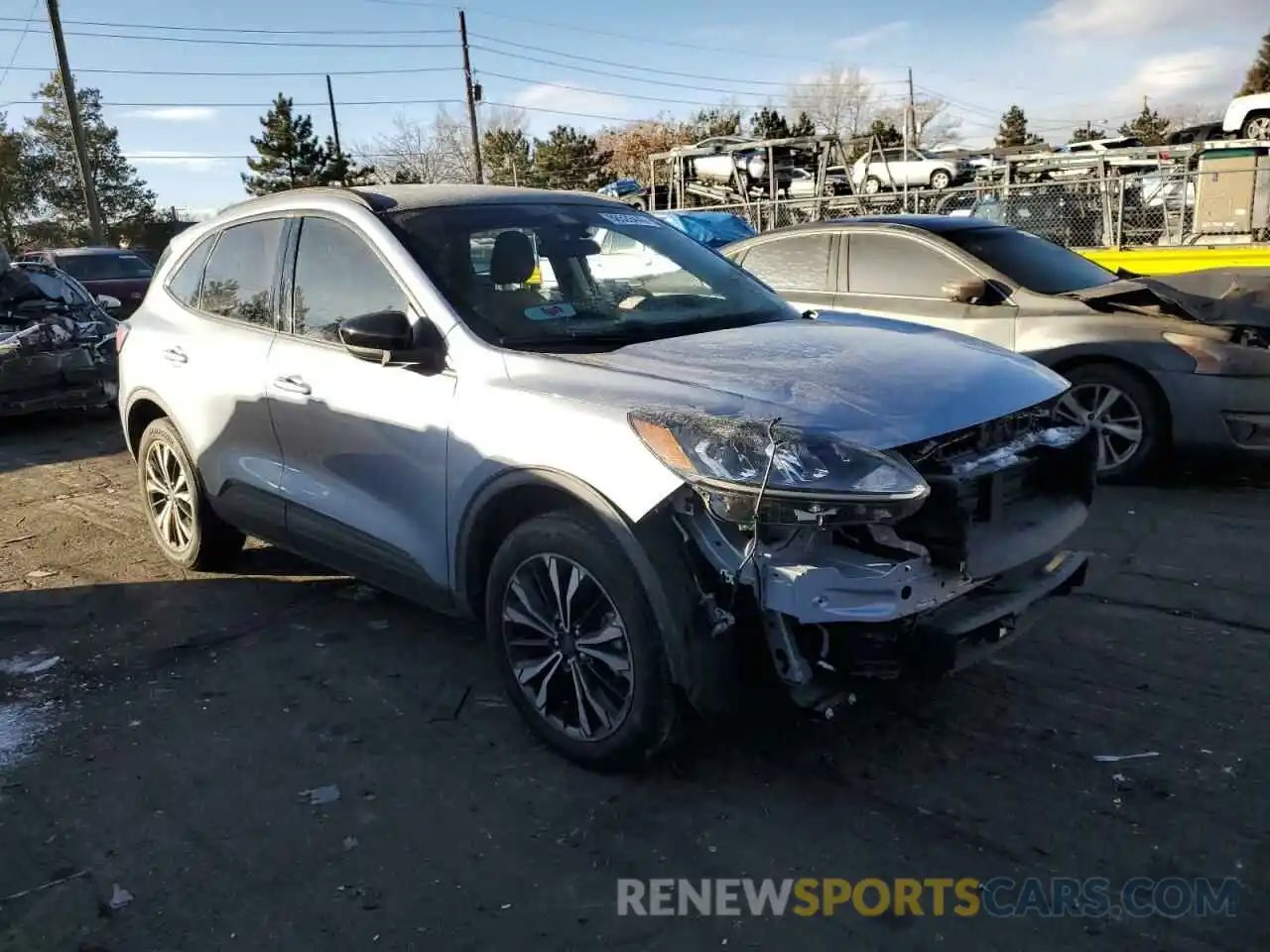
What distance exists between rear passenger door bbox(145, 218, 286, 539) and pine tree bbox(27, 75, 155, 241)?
146 feet

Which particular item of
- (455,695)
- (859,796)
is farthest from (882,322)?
(455,695)

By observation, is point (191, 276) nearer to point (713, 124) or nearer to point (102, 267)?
point (102, 267)

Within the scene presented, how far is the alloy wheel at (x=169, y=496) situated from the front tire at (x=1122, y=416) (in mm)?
5136

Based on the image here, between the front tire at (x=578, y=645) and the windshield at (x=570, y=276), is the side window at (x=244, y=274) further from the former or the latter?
the front tire at (x=578, y=645)

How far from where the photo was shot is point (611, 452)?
117 inches

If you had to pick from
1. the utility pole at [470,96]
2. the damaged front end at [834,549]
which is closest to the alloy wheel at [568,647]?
the damaged front end at [834,549]

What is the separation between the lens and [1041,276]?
6.90 m

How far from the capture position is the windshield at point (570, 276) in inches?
146

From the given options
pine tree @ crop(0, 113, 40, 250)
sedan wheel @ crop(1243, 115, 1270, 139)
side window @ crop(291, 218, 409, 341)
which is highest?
pine tree @ crop(0, 113, 40, 250)

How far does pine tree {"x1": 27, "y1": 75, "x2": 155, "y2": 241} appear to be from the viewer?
143ft

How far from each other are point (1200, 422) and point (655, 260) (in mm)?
3738

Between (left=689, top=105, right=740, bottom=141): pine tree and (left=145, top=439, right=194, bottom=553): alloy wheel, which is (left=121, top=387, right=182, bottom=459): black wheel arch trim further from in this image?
(left=689, top=105, right=740, bottom=141): pine tree

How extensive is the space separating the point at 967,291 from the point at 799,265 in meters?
1.49

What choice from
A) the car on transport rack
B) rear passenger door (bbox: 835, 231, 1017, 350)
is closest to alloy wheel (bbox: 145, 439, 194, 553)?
the car on transport rack
